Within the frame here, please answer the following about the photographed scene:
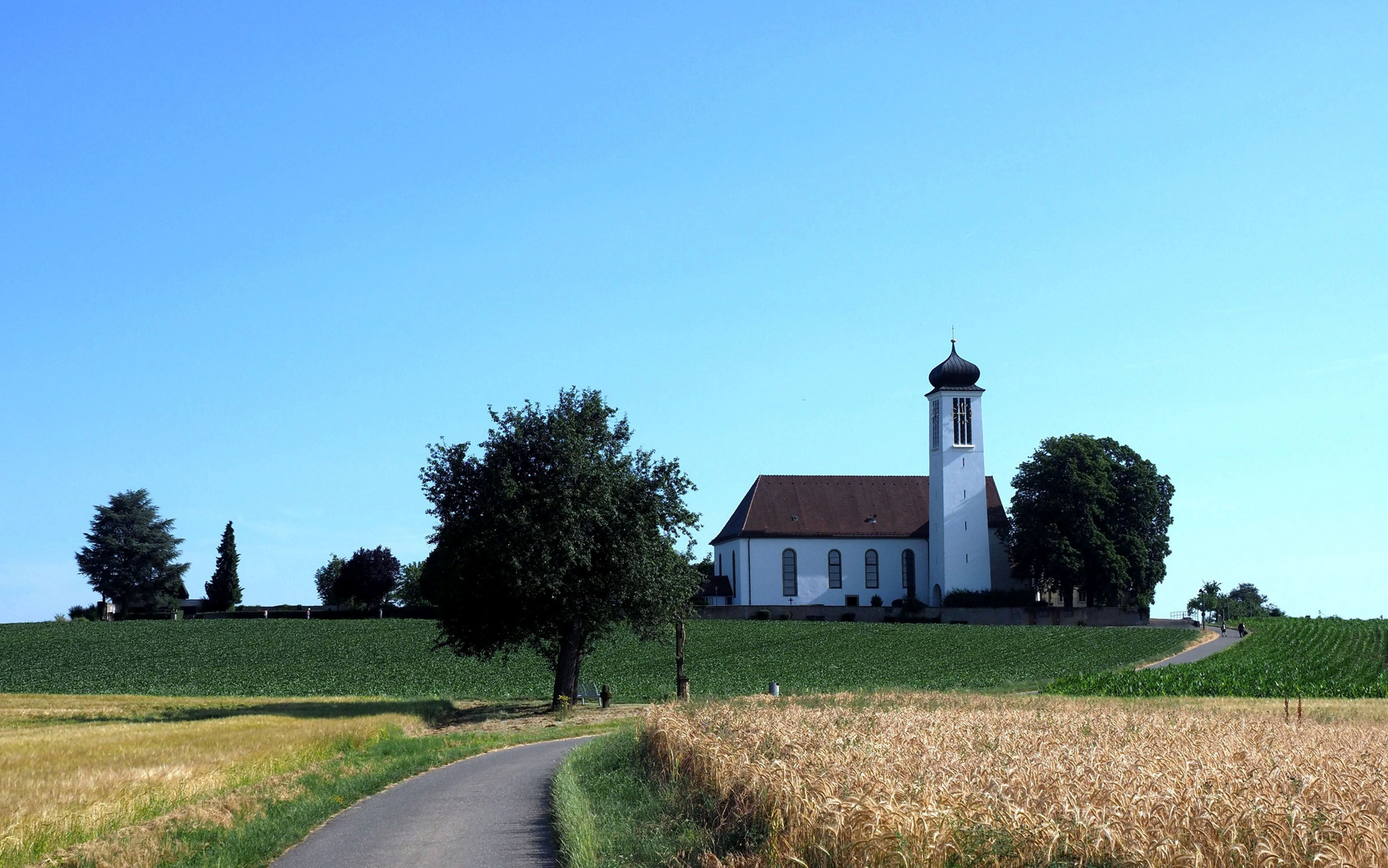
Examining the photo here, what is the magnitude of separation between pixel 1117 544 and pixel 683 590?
58785 millimetres

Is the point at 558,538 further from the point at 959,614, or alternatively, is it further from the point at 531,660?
the point at 959,614

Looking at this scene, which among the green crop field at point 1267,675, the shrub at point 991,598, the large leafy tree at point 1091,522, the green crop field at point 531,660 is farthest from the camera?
the shrub at point 991,598

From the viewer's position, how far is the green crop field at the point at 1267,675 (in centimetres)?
4756

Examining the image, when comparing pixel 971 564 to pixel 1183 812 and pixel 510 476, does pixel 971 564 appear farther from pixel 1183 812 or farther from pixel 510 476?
pixel 1183 812

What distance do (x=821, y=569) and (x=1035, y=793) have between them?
91.8m

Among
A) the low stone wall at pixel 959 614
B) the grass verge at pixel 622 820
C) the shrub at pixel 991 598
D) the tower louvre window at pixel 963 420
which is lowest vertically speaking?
the grass verge at pixel 622 820

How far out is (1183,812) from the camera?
8742 millimetres

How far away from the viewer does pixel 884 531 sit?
10212cm

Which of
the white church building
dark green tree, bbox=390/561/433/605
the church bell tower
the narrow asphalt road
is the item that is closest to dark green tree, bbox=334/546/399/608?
dark green tree, bbox=390/561/433/605

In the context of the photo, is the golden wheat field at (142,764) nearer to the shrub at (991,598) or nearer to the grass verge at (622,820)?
the grass verge at (622,820)

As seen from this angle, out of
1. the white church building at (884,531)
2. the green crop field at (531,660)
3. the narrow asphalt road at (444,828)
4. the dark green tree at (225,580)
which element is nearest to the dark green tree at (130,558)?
the dark green tree at (225,580)

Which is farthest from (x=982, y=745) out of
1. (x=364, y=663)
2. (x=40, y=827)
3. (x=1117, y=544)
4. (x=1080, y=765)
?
(x=1117, y=544)

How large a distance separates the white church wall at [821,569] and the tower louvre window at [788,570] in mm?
263

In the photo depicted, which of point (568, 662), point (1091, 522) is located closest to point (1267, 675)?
point (568, 662)
